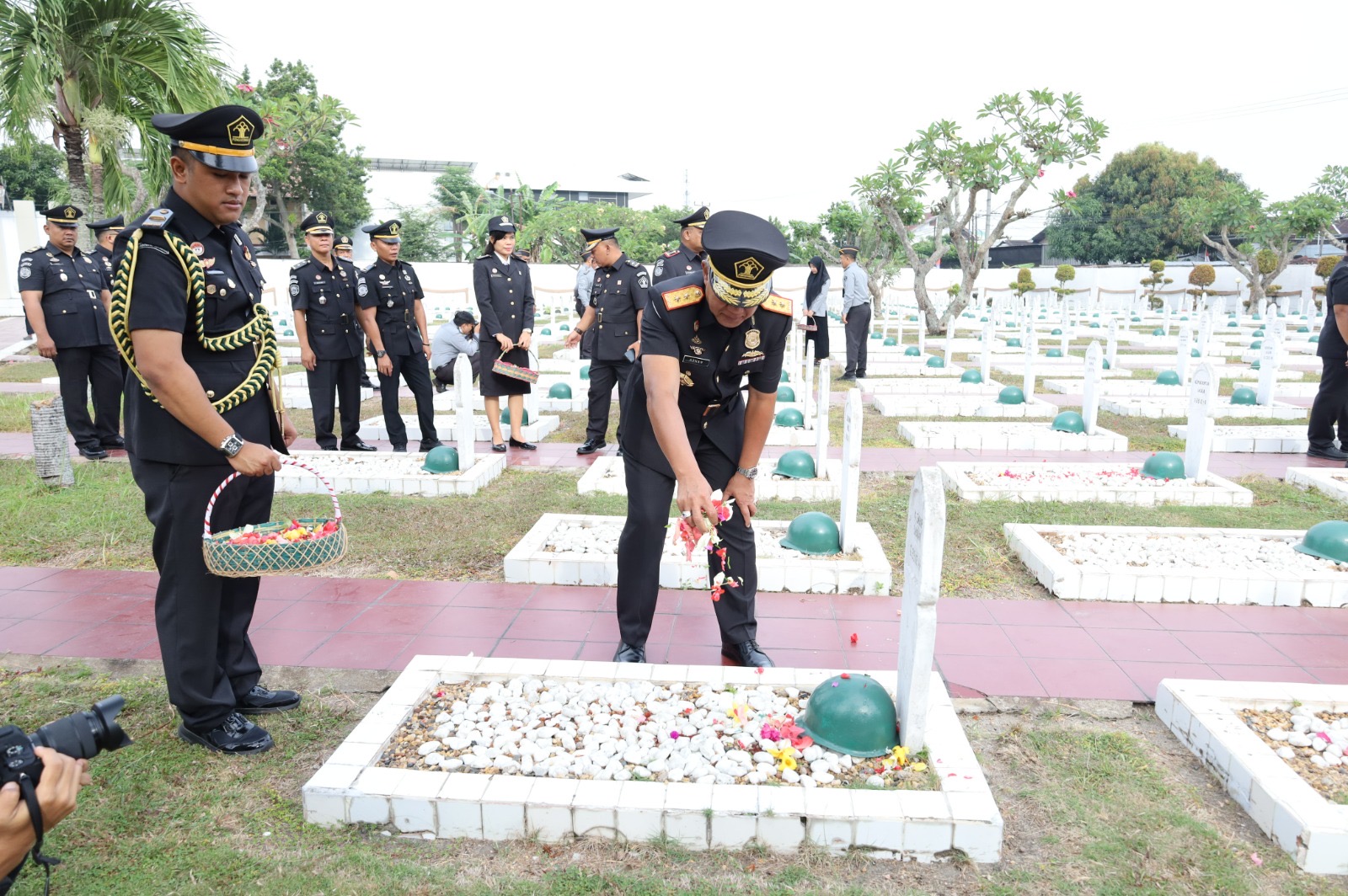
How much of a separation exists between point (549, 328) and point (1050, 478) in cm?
1761

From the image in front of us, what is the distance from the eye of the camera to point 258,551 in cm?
288

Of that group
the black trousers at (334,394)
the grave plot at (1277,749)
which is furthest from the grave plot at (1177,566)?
the black trousers at (334,394)

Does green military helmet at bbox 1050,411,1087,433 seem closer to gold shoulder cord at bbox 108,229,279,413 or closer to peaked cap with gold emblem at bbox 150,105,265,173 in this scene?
gold shoulder cord at bbox 108,229,279,413

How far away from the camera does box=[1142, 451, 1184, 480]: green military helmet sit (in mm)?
6812

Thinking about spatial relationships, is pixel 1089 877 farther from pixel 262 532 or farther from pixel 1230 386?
pixel 1230 386

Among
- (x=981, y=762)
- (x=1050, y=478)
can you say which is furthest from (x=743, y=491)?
(x=1050, y=478)

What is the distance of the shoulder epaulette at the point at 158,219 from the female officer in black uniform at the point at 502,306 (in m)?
4.86

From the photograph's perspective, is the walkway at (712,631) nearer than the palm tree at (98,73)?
Yes

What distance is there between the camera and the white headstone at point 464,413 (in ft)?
23.0

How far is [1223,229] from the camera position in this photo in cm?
2822

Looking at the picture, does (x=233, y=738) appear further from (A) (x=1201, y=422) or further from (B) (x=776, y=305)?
(A) (x=1201, y=422)

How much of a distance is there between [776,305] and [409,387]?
18.4 ft

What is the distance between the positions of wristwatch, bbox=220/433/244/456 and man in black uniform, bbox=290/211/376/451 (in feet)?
16.0

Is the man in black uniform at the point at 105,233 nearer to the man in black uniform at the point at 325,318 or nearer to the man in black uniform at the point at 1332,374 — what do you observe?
the man in black uniform at the point at 325,318
